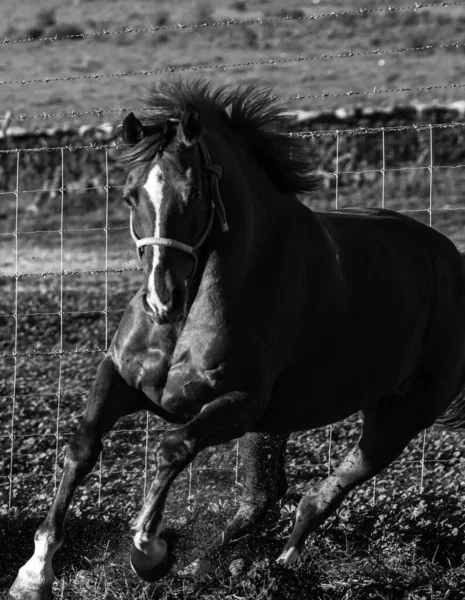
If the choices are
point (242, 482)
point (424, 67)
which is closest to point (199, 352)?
point (242, 482)

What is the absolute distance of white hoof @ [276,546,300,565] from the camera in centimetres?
584

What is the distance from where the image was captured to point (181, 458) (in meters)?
4.74

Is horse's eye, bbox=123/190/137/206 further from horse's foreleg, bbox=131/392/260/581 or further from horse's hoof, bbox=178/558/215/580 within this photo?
horse's hoof, bbox=178/558/215/580

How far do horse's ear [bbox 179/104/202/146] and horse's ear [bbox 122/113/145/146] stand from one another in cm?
17

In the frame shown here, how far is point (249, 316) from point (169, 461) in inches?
29.4

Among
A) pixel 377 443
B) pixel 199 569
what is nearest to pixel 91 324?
pixel 377 443

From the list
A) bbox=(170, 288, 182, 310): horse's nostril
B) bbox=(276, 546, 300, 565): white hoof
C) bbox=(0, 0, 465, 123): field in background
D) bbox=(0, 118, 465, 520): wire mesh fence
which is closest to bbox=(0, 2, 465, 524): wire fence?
bbox=(0, 118, 465, 520): wire mesh fence

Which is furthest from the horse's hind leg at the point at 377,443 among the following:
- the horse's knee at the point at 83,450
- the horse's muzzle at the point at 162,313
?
the horse's muzzle at the point at 162,313

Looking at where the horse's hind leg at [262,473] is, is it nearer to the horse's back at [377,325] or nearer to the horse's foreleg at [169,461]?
the horse's back at [377,325]

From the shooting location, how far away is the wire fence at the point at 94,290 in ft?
24.5

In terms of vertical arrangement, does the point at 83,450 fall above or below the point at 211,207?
below

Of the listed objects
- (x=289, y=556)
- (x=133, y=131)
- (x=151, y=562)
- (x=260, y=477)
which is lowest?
(x=289, y=556)

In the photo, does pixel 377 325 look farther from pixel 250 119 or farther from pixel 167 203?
pixel 167 203

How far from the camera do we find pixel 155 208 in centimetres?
466
